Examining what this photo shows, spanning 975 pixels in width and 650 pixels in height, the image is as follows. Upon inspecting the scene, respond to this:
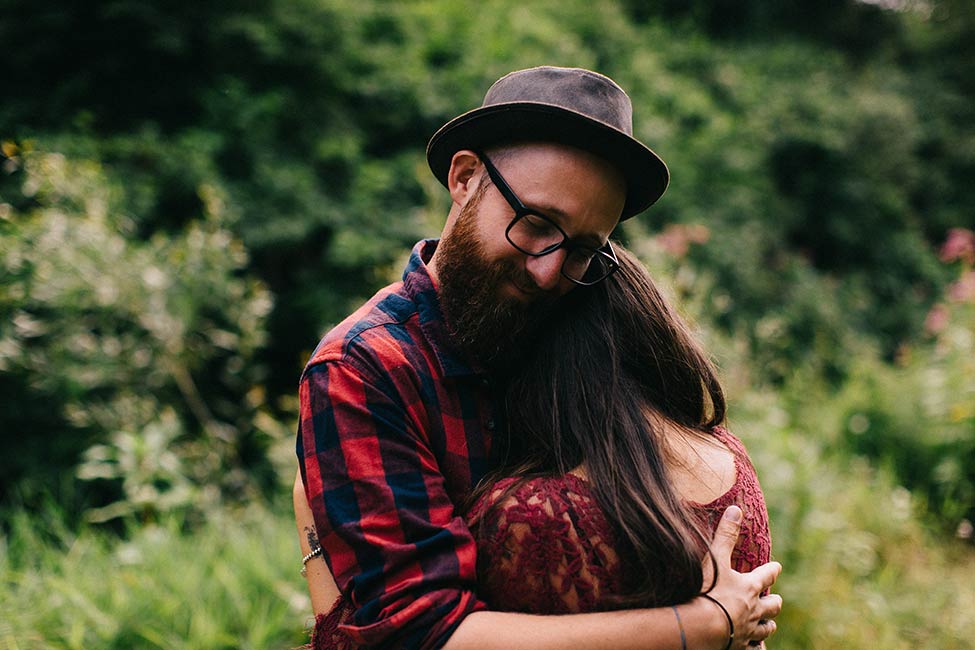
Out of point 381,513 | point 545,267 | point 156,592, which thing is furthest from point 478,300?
point 156,592

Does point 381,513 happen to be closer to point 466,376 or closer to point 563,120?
point 466,376

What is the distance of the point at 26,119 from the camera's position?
529cm

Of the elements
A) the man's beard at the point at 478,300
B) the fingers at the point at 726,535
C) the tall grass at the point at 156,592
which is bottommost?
the tall grass at the point at 156,592

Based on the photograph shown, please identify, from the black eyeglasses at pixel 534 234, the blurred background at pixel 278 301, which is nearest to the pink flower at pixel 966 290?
the blurred background at pixel 278 301

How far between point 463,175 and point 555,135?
285 mm

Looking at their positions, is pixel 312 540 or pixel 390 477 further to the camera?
pixel 312 540

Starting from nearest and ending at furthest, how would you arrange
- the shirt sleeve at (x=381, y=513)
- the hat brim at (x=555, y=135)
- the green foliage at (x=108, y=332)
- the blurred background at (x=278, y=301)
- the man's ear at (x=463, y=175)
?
the shirt sleeve at (x=381, y=513) < the hat brim at (x=555, y=135) < the man's ear at (x=463, y=175) < the blurred background at (x=278, y=301) < the green foliage at (x=108, y=332)

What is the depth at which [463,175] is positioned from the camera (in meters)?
1.86

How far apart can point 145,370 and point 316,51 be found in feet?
11.2

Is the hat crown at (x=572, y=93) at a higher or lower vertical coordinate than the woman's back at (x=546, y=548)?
higher

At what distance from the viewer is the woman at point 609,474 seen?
4.95 feet

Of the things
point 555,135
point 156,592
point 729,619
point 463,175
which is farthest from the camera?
point 156,592

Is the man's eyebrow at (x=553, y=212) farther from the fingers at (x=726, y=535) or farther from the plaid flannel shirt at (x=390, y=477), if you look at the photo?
the fingers at (x=726, y=535)

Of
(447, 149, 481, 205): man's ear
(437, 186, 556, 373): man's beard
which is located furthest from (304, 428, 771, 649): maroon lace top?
(447, 149, 481, 205): man's ear
